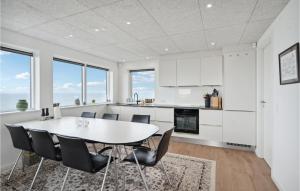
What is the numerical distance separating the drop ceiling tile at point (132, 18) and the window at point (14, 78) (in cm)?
206

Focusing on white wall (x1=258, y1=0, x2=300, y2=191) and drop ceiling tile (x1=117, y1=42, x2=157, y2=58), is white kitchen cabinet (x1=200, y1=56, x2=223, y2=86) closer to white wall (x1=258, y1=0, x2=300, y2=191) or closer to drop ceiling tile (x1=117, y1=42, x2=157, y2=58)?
drop ceiling tile (x1=117, y1=42, x2=157, y2=58)

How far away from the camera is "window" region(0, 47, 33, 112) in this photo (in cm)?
288

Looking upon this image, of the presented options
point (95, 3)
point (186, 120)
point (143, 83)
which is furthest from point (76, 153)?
point (143, 83)

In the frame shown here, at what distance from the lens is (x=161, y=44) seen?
3.68 meters

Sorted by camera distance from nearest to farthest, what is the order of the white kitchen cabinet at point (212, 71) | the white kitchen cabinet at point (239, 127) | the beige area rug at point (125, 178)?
the beige area rug at point (125, 178)
the white kitchen cabinet at point (239, 127)
the white kitchen cabinet at point (212, 71)

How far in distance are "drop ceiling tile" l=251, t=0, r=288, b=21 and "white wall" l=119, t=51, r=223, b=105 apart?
1856mm

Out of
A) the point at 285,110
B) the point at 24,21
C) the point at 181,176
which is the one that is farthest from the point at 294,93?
the point at 24,21

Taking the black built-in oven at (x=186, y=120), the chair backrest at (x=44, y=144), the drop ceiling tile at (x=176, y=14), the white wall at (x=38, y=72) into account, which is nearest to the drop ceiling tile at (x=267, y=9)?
the drop ceiling tile at (x=176, y=14)

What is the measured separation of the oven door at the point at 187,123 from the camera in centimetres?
408

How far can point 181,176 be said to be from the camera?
2.40 metres

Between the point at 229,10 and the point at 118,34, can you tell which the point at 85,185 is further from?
the point at 229,10

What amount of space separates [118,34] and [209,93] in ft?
9.41

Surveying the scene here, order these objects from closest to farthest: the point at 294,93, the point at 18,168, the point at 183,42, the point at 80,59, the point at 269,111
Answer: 1. the point at 294,93
2. the point at 18,168
3. the point at 269,111
4. the point at 183,42
5. the point at 80,59

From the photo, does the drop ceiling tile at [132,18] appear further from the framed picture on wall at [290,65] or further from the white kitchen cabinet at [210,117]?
the white kitchen cabinet at [210,117]
